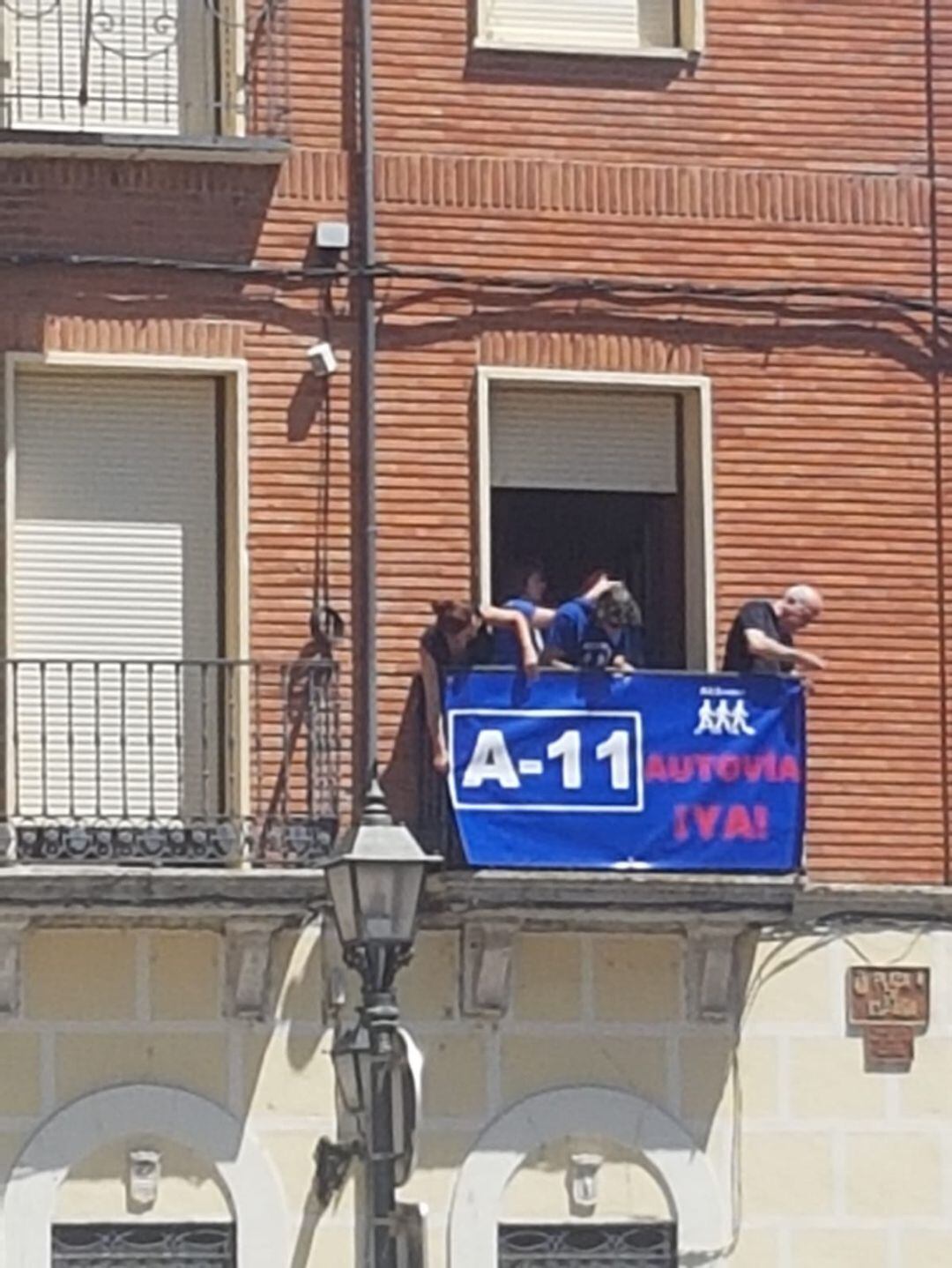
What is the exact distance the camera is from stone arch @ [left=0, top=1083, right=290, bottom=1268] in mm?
21016

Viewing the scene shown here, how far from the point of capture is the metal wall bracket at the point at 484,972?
70.6 feet

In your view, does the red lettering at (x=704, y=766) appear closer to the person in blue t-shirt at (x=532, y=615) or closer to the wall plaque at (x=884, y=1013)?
A: the person in blue t-shirt at (x=532, y=615)

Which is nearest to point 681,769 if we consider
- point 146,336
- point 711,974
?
point 711,974

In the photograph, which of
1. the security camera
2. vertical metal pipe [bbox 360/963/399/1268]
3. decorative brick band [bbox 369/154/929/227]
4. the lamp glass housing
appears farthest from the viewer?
decorative brick band [bbox 369/154/929/227]

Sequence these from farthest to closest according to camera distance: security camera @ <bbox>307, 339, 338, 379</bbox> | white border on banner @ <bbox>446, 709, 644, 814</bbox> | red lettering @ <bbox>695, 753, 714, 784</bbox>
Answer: security camera @ <bbox>307, 339, 338, 379</bbox> < red lettering @ <bbox>695, 753, 714, 784</bbox> < white border on banner @ <bbox>446, 709, 644, 814</bbox>

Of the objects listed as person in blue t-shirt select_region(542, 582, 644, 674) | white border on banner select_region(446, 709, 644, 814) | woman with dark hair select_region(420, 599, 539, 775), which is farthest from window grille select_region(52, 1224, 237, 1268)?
person in blue t-shirt select_region(542, 582, 644, 674)

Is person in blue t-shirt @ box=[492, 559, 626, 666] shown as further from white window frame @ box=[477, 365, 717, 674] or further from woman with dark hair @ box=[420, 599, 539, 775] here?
white window frame @ box=[477, 365, 717, 674]

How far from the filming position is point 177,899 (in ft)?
68.9

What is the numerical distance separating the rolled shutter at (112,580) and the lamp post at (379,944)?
3.85 m

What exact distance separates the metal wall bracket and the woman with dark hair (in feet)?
2.75

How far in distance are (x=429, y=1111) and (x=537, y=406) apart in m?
3.51

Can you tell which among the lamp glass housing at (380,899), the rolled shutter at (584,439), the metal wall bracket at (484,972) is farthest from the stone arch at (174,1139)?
the lamp glass housing at (380,899)

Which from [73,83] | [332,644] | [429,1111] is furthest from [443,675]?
[73,83]

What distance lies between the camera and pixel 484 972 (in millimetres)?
21562
